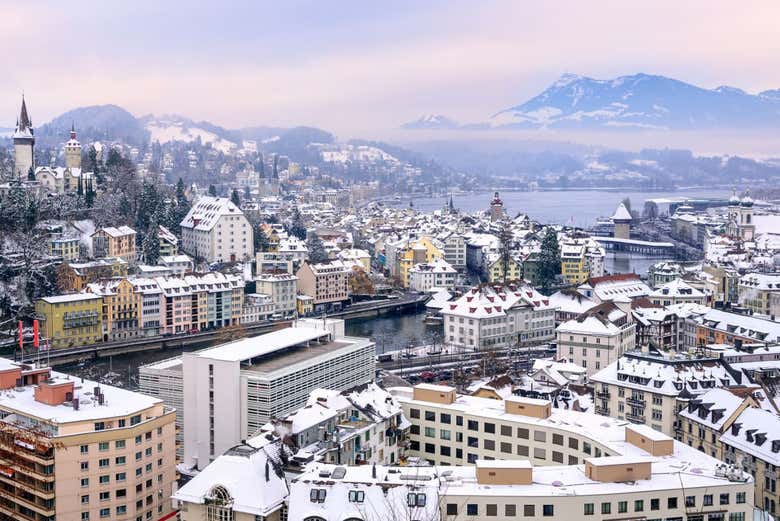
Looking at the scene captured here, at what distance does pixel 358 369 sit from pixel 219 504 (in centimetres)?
757

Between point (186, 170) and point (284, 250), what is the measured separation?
5366cm

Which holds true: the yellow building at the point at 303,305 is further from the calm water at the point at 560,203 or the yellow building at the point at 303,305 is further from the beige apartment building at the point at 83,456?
the calm water at the point at 560,203

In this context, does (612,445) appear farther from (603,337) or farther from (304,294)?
(304,294)

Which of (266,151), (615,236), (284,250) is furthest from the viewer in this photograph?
(266,151)

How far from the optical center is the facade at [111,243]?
3067cm

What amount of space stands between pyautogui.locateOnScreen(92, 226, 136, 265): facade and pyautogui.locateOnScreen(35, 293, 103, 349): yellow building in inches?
244

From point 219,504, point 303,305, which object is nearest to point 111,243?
point 303,305

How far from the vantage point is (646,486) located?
→ 28.9 ft

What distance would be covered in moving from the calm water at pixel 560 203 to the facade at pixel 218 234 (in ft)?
125

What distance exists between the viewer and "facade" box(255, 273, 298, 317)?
28.7 meters

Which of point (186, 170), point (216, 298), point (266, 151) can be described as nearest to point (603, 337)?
point (216, 298)

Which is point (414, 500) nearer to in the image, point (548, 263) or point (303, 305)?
point (303, 305)

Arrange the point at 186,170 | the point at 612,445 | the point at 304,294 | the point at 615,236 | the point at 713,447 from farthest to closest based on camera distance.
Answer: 1. the point at 186,170
2. the point at 615,236
3. the point at 304,294
4. the point at 713,447
5. the point at 612,445

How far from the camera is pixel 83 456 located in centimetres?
1080
